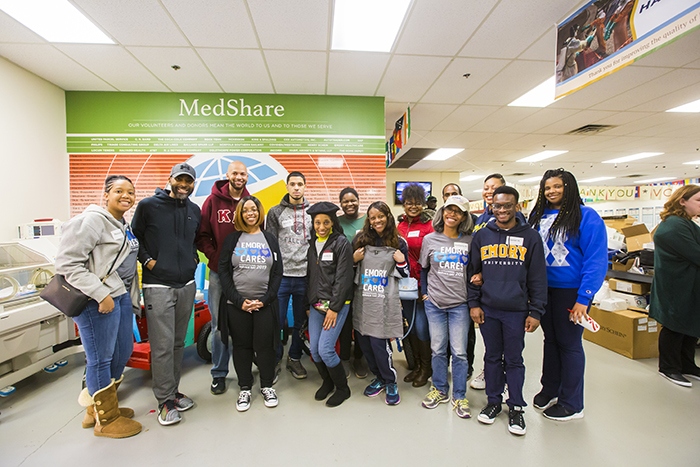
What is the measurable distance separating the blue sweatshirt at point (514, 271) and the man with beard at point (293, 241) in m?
1.47

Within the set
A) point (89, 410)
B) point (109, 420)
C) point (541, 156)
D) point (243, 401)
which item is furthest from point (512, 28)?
point (541, 156)

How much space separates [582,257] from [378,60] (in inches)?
106

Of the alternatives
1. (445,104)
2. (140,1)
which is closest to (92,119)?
(140,1)

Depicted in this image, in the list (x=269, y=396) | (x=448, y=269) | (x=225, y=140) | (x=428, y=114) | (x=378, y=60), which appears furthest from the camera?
(x=428, y=114)

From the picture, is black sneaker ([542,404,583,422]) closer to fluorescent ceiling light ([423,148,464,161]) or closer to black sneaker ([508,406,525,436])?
black sneaker ([508,406,525,436])

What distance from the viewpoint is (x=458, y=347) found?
213cm

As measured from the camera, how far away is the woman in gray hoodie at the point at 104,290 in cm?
175

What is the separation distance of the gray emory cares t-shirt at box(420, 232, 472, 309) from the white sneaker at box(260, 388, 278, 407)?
56.8 inches

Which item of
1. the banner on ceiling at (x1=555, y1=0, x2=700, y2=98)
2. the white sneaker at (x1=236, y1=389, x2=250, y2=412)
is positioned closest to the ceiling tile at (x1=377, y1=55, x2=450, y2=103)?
the banner on ceiling at (x1=555, y1=0, x2=700, y2=98)

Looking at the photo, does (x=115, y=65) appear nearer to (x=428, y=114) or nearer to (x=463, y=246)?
(x=463, y=246)

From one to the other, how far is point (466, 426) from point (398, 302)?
942 mm

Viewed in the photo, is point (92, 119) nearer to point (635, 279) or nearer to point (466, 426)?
point (466, 426)

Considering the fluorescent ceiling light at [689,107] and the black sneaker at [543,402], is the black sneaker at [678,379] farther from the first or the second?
the fluorescent ceiling light at [689,107]

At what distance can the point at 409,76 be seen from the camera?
352cm
